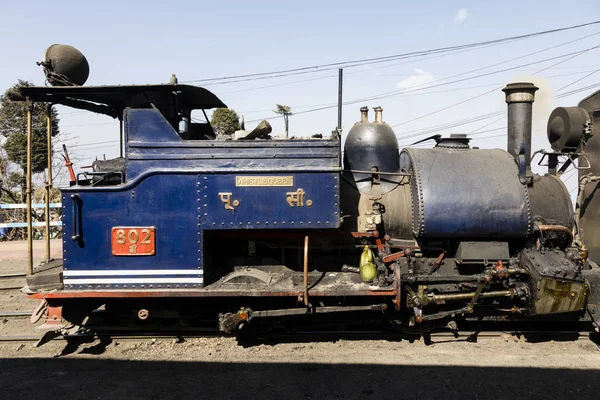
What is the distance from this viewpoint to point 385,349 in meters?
5.56

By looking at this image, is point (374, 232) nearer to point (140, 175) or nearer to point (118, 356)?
point (140, 175)

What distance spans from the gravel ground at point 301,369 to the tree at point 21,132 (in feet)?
57.9

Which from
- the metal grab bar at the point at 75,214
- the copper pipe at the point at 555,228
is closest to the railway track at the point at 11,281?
the metal grab bar at the point at 75,214

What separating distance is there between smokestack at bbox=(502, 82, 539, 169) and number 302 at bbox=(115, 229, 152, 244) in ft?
16.3

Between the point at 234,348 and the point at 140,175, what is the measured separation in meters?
2.44

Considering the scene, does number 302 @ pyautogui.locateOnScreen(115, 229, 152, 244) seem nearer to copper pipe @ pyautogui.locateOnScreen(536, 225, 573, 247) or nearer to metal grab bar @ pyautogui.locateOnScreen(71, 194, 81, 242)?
metal grab bar @ pyautogui.locateOnScreen(71, 194, 81, 242)

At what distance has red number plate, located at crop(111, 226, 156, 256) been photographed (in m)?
5.07

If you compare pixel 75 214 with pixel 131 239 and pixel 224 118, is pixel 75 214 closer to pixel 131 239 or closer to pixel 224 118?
pixel 131 239

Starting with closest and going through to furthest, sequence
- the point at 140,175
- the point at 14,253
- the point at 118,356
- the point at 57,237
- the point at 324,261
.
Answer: the point at 140,175 < the point at 118,356 < the point at 324,261 < the point at 14,253 < the point at 57,237

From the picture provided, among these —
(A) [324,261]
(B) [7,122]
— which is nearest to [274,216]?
(A) [324,261]

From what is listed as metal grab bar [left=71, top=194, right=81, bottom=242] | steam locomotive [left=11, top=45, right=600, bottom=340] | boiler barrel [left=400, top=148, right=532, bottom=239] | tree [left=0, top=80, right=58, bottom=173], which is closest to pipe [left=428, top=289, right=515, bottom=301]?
steam locomotive [left=11, top=45, right=600, bottom=340]

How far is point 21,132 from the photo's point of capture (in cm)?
2133

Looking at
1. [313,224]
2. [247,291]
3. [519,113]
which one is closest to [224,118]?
[519,113]

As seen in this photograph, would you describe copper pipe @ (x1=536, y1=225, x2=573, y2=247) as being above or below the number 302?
above
